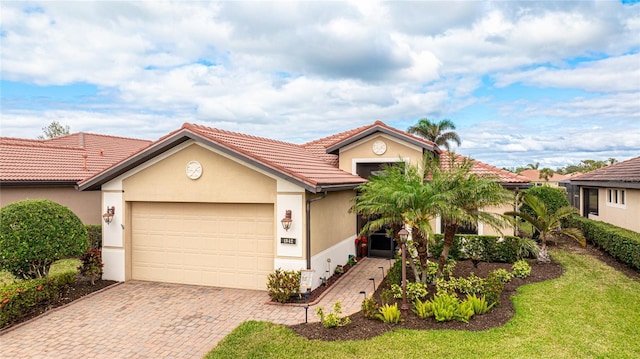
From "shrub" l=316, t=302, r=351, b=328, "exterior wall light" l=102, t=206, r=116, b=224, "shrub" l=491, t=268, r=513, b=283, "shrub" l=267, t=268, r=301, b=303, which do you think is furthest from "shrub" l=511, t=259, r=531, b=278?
"exterior wall light" l=102, t=206, r=116, b=224

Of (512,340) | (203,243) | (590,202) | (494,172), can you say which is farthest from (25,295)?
(590,202)

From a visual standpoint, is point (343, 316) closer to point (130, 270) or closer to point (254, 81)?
point (130, 270)

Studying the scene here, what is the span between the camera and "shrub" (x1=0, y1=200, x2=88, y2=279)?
9.77 m

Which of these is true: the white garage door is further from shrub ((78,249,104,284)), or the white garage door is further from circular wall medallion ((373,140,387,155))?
circular wall medallion ((373,140,387,155))

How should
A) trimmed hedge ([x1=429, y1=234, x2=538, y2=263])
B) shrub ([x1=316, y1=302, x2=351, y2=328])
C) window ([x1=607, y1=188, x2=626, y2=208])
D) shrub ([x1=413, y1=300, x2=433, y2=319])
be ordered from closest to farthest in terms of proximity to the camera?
shrub ([x1=316, y1=302, x2=351, y2=328]), shrub ([x1=413, y1=300, x2=433, y2=319]), trimmed hedge ([x1=429, y1=234, x2=538, y2=263]), window ([x1=607, y1=188, x2=626, y2=208])

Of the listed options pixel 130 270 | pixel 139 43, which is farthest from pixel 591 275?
pixel 139 43

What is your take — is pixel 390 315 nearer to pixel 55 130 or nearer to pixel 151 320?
pixel 151 320

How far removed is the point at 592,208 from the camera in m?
22.2

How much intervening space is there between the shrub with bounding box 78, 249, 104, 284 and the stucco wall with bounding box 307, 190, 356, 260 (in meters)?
6.88

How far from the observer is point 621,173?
18.6 m

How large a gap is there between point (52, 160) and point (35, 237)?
1141cm

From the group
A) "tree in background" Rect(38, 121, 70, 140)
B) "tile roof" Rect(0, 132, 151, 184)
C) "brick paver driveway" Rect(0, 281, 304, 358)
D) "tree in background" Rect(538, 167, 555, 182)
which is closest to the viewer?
"brick paver driveway" Rect(0, 281, 304, 358)

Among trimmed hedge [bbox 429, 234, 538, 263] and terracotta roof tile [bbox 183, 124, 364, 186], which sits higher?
terracotta roof tile [bbox 183, 124, 364, 186]

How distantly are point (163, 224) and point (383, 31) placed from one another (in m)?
10.2
